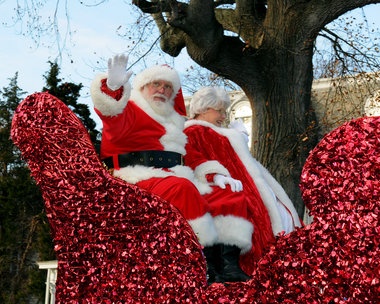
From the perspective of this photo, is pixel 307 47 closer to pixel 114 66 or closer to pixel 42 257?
pixel 114 66

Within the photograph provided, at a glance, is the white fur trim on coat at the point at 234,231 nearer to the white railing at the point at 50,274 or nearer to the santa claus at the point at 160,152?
the santa claus at the point at 160,152

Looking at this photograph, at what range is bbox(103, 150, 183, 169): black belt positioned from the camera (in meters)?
3.75

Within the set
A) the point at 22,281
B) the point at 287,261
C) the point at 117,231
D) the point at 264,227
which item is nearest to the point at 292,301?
the point at 287,261

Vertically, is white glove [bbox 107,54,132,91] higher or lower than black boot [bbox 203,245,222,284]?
higher

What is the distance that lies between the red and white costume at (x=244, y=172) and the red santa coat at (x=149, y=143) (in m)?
0.18

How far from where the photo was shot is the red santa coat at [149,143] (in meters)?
3.38

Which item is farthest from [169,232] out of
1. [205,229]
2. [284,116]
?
[284,116]

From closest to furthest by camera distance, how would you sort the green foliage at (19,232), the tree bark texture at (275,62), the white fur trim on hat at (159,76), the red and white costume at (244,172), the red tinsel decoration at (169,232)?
the red tinsel decoration at (169,232) < the red and white costume at (244,172) < the white fur trim on hat at (159,76) < the tree bark texture at (275,62) < the green foliage at (19,232)

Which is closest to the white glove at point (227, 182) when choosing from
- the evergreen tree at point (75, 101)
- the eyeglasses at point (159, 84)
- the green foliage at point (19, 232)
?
the eyeglasses at point (159, 84)

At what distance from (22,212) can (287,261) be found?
1739cm

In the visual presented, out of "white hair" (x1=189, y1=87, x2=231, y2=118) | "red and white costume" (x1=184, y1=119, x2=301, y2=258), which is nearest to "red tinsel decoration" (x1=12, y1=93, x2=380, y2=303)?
"red and white costume" (x1=184, y1=119, x2=301, y2=258)

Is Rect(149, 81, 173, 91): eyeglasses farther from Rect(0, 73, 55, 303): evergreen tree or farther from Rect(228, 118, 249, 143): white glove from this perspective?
Rect(0, 73, 55, 303): evergreen tree

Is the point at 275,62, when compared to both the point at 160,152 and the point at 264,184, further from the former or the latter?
the point at 160,152

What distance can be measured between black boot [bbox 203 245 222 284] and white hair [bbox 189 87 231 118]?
4.13ft
